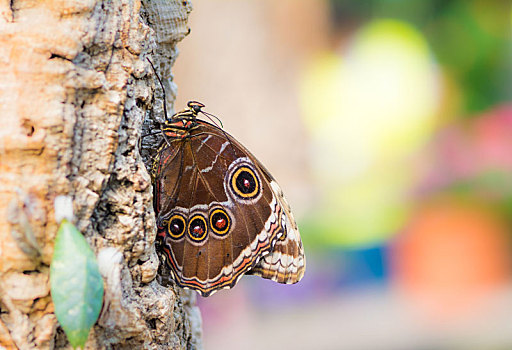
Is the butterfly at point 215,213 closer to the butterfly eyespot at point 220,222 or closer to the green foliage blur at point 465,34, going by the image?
the butterfly eyespot at point 220,222

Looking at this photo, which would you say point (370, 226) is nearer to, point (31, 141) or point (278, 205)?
point (278, 205)

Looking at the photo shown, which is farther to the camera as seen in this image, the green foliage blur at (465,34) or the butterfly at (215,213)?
the green foliage blur at (465,34)

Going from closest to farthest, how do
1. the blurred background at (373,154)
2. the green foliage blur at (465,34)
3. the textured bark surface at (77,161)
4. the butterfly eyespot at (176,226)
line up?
the textured bark surface at (77,161) → the butterfly eyespot at (176,226) → the blurred background at (373,154) → the green foliage blur at (465,34)

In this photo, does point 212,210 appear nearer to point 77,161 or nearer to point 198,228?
point 198,228

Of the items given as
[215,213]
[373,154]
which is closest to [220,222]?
[215,213]

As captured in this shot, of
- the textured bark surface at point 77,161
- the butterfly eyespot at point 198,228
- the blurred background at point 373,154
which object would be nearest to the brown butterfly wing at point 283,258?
the butterfly eyespot at point 198,228

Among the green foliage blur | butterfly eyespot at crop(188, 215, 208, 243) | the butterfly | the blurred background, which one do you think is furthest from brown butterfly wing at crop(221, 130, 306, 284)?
the green foliage blur
